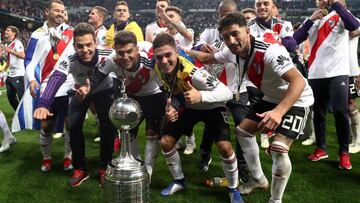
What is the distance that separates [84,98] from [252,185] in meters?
1.93

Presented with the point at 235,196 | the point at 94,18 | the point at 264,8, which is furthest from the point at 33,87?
the point at 264,8

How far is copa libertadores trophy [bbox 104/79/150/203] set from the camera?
78.5 inches

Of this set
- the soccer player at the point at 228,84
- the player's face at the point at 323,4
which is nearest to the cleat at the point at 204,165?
the soccer player at the point at 228,84

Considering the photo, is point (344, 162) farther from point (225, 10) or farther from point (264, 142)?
point (225, 10)

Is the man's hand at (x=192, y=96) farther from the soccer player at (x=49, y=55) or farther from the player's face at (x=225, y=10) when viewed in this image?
the soccer player at (x=49, y=55)

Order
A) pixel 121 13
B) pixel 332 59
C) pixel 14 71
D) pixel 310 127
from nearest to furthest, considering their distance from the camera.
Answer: pixel 332 59, pixel 121 13, pixel 310 127, pixel 14 71

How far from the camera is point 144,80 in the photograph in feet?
12.4

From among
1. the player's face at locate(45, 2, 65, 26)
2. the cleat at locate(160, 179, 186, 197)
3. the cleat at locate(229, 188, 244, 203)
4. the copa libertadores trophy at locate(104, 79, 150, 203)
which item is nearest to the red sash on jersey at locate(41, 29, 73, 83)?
the player's face at locate(45, 2, 65, 26)

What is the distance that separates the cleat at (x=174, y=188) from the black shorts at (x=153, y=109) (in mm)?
566

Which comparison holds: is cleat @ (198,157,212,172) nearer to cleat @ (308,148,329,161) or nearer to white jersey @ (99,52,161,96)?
white jersey @ (99,52,161,96)

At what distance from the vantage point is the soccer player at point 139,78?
135 inches

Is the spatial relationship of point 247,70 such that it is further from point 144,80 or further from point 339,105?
point 339,105

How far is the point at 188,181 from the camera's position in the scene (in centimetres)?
410

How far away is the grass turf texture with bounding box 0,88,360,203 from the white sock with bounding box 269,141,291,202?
51 cm
